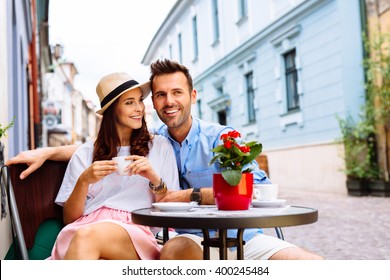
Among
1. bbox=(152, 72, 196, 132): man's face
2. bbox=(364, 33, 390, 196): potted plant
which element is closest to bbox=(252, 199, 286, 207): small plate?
bbox=(152, 72, 196, 132): man's face

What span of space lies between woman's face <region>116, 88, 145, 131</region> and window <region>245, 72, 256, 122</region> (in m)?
7.70

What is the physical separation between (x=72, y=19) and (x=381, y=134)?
5.05 m

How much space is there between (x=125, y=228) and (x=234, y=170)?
35 centimetres

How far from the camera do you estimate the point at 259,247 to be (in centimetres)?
156

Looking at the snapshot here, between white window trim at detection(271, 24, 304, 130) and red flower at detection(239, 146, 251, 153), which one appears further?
white window trim at detection(271, 24, 304, 130)

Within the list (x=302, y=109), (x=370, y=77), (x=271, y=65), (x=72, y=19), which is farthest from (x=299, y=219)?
(x=271, y=65)

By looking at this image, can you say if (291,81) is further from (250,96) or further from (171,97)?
(171,97)

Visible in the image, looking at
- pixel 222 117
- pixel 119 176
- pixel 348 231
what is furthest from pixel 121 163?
pixel 222 117

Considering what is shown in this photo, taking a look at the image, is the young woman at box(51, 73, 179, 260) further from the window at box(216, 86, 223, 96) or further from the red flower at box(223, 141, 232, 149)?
the window at box(216, 86, 223, 96)

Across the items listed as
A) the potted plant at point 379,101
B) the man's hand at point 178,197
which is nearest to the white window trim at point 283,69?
the potted plant at point 379,101

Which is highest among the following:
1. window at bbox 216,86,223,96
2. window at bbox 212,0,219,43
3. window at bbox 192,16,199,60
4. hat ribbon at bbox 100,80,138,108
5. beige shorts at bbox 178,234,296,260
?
window at bbox 212,0,219,43

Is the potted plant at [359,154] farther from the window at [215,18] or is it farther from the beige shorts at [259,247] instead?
the beige shorts at [259,247]

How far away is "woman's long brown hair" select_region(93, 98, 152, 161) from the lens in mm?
1772

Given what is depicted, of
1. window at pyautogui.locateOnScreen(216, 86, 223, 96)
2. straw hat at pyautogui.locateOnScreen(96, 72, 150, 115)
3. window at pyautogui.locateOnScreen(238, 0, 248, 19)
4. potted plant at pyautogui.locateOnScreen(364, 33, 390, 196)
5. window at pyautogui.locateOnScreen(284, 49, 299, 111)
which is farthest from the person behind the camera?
window at pyautogui.locateOnScreen(216, 86, 223, 96)
